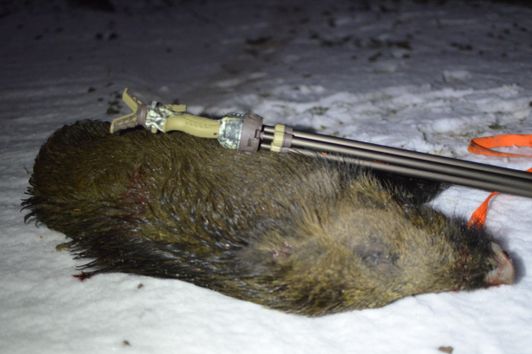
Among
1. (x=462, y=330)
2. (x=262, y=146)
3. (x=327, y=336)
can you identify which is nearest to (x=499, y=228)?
(x=462, y=330)

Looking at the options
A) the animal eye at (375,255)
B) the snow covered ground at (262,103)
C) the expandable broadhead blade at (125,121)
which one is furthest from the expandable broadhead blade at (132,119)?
the animal eye at (375,255)

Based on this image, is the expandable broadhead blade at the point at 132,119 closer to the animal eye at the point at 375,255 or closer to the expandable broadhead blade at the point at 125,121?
the expandable broadhead blade at the point at 125,121

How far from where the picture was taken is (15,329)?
239 centimetres

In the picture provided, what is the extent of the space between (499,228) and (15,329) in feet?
10.2

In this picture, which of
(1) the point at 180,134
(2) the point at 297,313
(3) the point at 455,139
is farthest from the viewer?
(3) the point at 455,139

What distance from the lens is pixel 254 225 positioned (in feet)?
7.58

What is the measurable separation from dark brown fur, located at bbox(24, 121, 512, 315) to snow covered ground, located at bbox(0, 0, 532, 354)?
20 centimetres

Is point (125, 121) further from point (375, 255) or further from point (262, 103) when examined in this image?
point (262, 103)

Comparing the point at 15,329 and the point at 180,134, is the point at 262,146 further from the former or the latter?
the point at 15,329

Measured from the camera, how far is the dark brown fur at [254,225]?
87.2 inches

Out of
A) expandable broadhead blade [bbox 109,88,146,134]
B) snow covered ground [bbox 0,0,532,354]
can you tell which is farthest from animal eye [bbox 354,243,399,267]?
expandable broadhead blade [bbox 109,88,146,134]

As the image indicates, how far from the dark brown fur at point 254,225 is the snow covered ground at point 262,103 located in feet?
0.64

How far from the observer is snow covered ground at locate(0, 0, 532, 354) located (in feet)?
7.61

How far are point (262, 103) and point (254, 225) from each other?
108 inches
